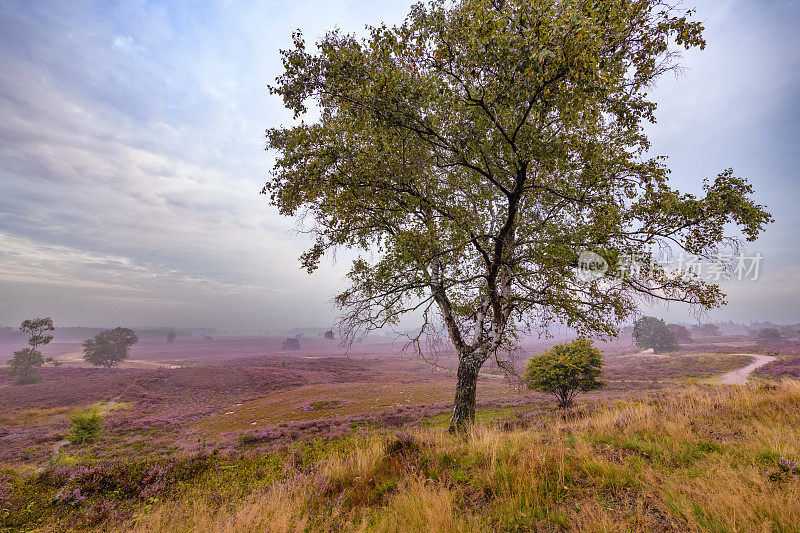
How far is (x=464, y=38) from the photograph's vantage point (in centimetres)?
506

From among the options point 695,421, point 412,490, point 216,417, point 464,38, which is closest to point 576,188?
point 464,38

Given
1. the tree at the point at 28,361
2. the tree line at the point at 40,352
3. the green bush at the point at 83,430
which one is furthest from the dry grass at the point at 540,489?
the tree line at the point at 40,352

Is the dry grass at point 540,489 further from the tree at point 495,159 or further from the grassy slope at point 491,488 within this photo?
the tree at point 495,159

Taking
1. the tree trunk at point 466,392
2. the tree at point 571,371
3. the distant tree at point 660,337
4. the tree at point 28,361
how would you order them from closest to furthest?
the tree trunk at point 466,392
the tree at point 571,371
the tree at point 28,361
the distant tree at point 660,337

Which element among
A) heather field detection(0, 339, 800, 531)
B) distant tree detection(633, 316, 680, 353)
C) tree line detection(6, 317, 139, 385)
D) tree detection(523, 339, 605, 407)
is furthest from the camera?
distant tree detection(633, 316, 680, 353)

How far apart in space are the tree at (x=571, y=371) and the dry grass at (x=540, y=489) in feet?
47.8

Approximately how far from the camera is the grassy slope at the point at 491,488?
341 centimetres

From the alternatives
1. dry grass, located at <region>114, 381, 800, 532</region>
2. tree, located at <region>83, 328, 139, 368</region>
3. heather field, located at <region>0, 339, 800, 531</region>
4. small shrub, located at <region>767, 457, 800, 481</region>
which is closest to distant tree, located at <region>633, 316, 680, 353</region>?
heather field, located at <region>0, 339, 800, 531</region>

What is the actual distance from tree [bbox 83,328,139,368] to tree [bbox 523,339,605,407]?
69.8 metres

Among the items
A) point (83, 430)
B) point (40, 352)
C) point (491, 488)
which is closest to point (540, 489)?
point (491, 488)

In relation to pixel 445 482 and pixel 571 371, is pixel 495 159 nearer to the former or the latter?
pixel 445 482

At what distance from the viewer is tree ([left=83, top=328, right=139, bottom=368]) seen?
50.9m

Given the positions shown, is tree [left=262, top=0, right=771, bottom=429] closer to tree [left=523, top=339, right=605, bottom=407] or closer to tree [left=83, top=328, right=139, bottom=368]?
tree [left=523, top=339, right=605, bottom=407]

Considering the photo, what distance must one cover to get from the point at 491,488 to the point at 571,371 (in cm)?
1983
